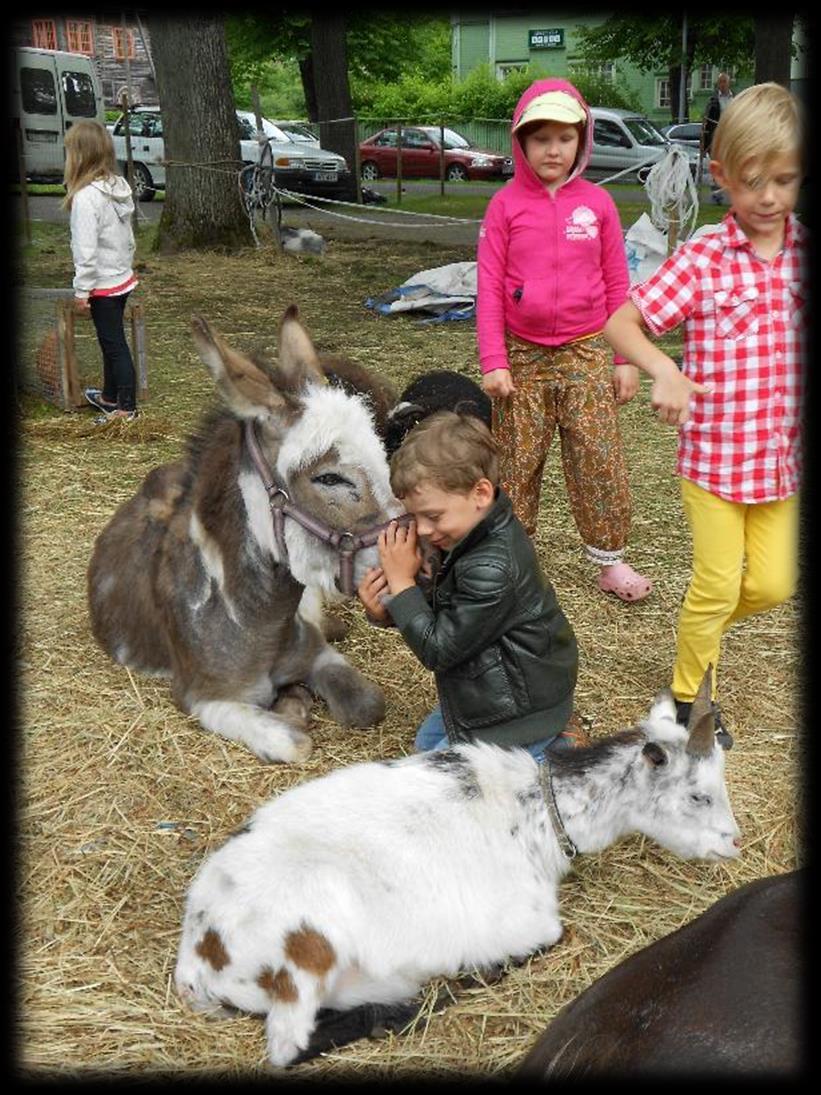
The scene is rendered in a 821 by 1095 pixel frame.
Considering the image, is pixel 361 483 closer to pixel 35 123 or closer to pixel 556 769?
pixel 556 769

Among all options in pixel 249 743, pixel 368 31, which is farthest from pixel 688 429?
pixel 368 31

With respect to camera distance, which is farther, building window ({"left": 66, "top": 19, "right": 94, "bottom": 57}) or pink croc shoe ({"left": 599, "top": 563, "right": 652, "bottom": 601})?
building window ({"left": 66, "top": 19, "right": 94, "bottom": 57})

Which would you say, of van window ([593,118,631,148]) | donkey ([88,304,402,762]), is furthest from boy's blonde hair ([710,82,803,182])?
van window ([593,118,631,148])

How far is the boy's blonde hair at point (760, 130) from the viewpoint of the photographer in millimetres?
3365

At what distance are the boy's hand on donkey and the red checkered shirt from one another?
3.57 feet

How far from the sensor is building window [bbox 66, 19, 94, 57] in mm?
43013

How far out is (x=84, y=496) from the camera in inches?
259

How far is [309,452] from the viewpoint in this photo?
3574 mm

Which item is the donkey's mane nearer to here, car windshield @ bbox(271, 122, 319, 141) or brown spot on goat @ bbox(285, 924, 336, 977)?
brown spot on goat @ bbox(285, 924, 336, 977)

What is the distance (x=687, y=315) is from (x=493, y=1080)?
2412 mm

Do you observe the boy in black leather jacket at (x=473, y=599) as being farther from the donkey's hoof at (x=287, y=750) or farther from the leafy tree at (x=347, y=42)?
the leafy tree at (x=347, y=42)

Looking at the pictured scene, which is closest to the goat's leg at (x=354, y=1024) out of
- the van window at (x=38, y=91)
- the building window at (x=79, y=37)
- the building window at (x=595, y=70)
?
the van window at (x=38, y=91)

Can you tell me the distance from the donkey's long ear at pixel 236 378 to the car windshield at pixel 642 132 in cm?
3048

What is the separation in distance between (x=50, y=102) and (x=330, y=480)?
25.7m
